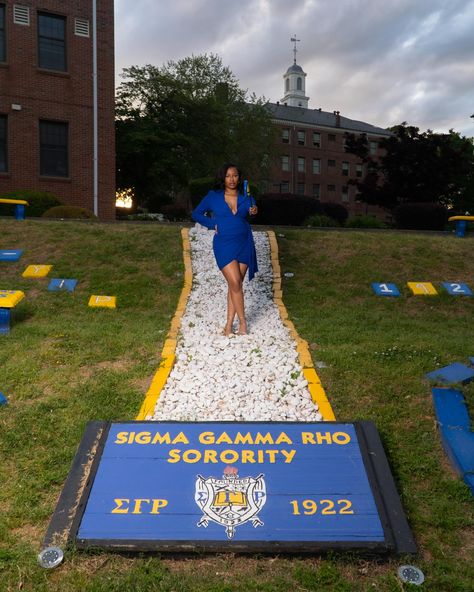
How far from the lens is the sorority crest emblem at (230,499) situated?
3.37m

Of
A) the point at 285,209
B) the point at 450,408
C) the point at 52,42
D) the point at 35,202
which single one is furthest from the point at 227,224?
the point at 52,42

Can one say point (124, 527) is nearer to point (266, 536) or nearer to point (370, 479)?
point (266, 536)

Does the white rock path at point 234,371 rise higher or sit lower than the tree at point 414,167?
lower

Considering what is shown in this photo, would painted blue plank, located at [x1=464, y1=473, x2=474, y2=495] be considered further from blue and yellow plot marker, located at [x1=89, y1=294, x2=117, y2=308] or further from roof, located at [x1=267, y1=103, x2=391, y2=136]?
roof, located at [x1=267, y1=103, x2=391, y2=136]

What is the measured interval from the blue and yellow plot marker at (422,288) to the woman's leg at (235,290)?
12.5ft

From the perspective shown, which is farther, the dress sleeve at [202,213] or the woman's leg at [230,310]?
the woman's leg at [230,310]

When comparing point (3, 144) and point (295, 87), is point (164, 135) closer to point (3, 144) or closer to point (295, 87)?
point (3, 144)

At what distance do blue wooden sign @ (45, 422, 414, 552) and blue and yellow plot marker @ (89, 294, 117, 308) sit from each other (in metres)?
5.05

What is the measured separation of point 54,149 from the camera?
74.1 feet

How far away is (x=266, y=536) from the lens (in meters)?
3.26

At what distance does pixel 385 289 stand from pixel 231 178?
13.3ft

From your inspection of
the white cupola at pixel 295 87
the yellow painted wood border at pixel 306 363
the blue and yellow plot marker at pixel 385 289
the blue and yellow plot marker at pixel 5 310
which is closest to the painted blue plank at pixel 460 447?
the yellow painted wood border at pixel 306 363

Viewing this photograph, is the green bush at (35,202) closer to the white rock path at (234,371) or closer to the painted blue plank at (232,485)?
the white rock path at (234,371)

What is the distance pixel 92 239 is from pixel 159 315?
398 cm
